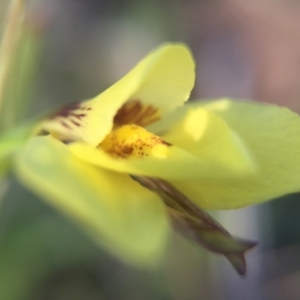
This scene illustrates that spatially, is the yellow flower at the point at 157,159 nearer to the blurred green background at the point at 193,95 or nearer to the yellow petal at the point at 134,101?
the yellow petal at the point at 134,101

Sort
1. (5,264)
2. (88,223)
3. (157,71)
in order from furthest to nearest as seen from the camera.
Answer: (5,264), (157,71), (88,223)

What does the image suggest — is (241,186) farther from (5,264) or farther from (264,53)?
(264,53)

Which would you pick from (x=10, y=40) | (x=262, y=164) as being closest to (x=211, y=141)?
(x=262, y=164)

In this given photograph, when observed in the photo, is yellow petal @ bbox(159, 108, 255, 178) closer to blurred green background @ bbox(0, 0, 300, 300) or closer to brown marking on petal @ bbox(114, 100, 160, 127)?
brown marking on petal @ bbox(114, 100, 160, 127)

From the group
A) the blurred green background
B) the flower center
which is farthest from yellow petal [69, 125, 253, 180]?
the blurred green background

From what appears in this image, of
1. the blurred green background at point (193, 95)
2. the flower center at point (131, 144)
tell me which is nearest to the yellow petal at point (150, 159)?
the flower center at point (131, 144)

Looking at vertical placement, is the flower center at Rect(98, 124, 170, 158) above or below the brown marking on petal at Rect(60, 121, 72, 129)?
below

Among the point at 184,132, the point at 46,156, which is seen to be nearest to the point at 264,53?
the point at 184,132
